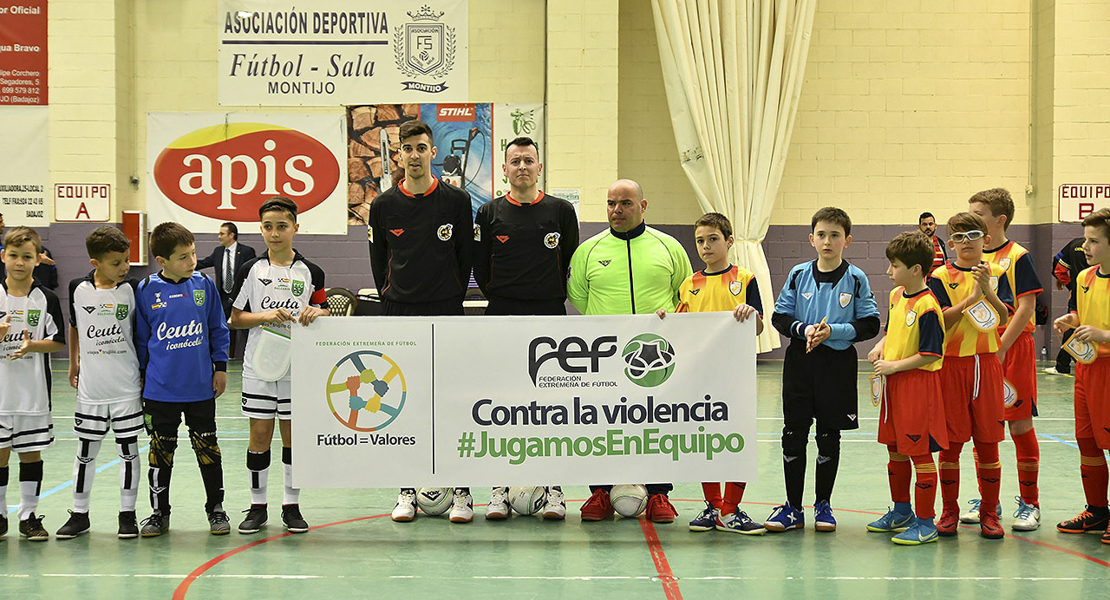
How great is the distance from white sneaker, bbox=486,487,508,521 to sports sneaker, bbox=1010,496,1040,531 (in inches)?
103

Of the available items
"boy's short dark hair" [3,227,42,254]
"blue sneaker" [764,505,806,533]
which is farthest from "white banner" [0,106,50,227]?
"blue sneaker" [764,505,806,533]

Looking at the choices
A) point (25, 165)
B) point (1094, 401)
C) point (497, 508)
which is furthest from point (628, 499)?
point (25, 165)

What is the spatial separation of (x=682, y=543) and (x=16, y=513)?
141 inches

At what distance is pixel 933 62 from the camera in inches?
521

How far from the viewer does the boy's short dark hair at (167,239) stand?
4570 mm

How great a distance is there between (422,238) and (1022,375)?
317cm

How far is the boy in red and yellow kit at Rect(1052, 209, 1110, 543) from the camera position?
4.50 meters

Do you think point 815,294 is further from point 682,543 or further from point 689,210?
point 689,210

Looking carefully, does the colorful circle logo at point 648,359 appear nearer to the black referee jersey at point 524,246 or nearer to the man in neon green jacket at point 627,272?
the man in neon green jacket at point 627,272

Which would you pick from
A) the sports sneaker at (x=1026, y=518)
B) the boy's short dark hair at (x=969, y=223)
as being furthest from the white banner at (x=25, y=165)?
the sports sneaker at (x=1026, y=518)

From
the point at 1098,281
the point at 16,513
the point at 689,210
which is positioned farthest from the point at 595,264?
the point at 689,210

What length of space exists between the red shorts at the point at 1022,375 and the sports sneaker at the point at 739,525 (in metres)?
1.38

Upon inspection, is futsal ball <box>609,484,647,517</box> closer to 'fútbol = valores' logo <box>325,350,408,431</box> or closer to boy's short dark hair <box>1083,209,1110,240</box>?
Answer: 'fútbol = valores' logo <box>325,350,408,431</box>

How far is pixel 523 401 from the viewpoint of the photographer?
15.4ft
